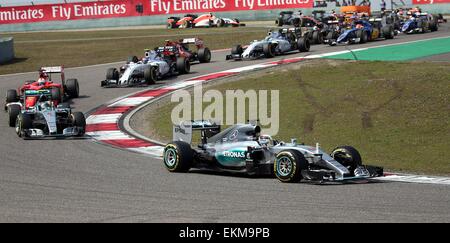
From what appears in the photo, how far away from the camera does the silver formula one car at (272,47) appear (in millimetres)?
39625

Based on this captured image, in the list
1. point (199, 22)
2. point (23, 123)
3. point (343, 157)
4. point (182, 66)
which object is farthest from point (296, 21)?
point (343, 157)

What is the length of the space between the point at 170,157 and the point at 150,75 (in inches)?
643

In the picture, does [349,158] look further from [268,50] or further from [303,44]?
[303,44]

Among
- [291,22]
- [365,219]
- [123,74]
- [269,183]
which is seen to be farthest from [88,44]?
[365,219]

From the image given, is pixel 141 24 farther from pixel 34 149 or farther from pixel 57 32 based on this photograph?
pixel 34 149

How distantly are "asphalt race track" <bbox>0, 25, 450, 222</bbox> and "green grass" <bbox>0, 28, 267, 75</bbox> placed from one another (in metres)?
24.6

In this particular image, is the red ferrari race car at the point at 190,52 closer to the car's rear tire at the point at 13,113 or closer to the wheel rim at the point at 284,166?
the car's rear tire at the point at 13,113

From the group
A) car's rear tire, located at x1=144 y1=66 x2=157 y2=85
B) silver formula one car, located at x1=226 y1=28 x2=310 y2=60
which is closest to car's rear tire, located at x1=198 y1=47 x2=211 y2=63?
silver formula one car, located at x1=226 y1=28 x2=310 y2=60

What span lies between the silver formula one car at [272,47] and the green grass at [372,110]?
768 centimetres

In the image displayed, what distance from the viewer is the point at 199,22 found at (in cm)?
6372

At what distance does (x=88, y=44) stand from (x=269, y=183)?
38229 mm

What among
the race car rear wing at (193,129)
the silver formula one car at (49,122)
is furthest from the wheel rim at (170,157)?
the silver formula one car at (49,122)

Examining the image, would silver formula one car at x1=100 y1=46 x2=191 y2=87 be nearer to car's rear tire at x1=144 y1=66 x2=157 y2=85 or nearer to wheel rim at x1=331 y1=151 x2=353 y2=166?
car's rear tire at x1=144 y1=66 x2=157 y2=85

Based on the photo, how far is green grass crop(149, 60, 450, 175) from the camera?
835 inches
